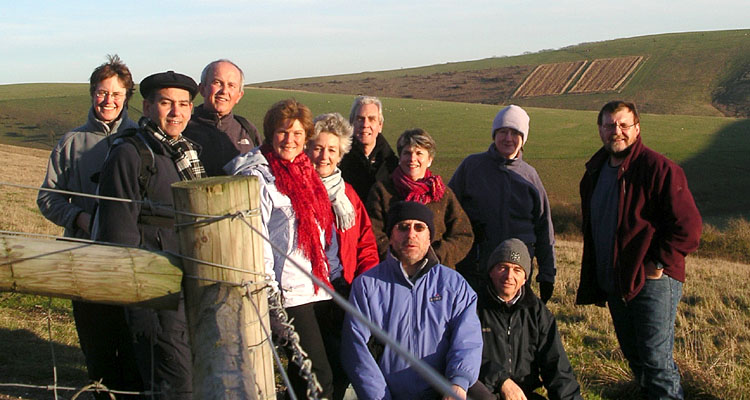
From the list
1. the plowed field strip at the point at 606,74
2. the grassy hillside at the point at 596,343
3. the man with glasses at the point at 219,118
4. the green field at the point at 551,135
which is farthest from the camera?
the plowed field strip at the point at 606,74

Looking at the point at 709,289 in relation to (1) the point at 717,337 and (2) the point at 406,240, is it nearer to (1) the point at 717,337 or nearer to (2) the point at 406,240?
(1) the point at 717,337

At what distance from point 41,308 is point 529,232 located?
5079 millimetres

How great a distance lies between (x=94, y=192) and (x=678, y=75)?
7404 centimetres

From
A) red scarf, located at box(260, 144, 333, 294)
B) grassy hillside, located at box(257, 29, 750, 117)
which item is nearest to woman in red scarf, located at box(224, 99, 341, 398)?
red scarf, located at box(260, 144, 333, 294)

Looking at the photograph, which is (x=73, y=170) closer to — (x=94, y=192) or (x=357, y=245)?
(x=94, y=192)

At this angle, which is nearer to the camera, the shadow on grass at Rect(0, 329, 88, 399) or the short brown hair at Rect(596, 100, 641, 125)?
the short brown hair at Rect(596, 100, 641, 125)

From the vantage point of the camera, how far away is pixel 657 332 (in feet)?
13.6

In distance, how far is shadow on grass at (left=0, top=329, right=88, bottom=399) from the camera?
197 inches

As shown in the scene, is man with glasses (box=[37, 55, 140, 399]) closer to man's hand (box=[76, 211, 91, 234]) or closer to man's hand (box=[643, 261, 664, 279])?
man's hand (box=[76, 211, 91, 234])

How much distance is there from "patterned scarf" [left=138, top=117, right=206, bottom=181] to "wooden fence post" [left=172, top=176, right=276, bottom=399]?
137cm

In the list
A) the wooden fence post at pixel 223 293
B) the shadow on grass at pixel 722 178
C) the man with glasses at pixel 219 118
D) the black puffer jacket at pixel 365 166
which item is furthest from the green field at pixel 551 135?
the wooden fence post at pixel 223 293

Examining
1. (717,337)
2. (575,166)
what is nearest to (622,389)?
(717,337)

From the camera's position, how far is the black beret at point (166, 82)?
3559mm

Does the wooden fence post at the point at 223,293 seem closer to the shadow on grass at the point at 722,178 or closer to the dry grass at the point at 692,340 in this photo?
the dry grass at the point at 692,340
